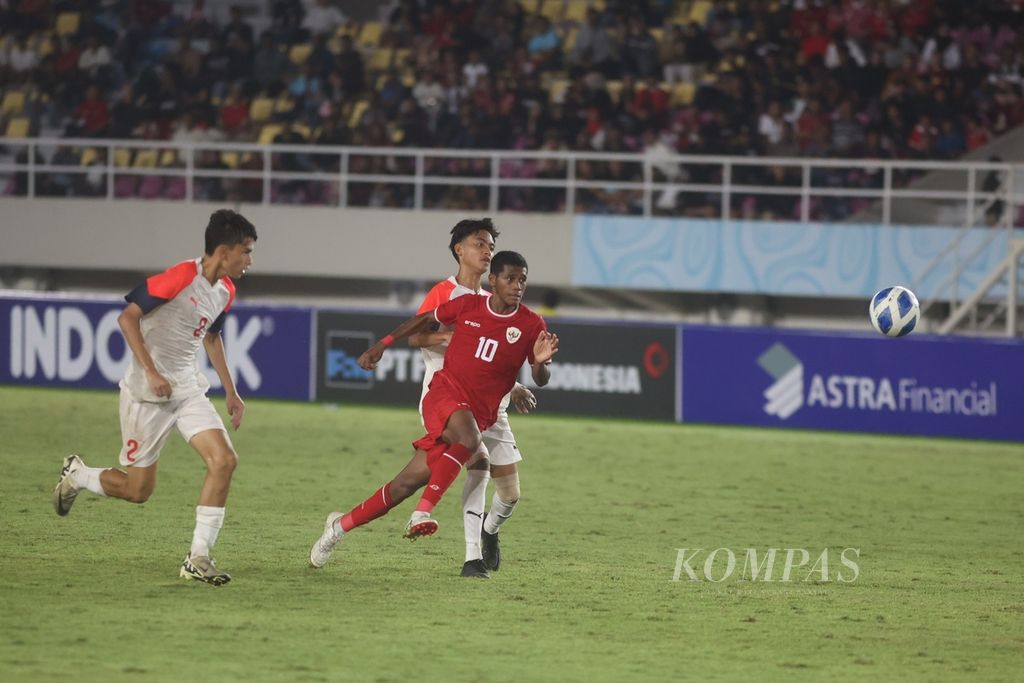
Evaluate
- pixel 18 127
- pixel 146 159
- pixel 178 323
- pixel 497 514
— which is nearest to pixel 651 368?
pixel 497 514

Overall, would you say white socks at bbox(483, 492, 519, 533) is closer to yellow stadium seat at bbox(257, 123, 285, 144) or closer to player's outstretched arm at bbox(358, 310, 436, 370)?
player's outstretched arm at bbox(358, 310, 436, 370)

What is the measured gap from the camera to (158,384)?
831cm

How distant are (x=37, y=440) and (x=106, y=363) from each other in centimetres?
471

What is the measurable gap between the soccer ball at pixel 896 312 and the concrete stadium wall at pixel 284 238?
8186mm

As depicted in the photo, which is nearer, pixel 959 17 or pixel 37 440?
pixel 37 440

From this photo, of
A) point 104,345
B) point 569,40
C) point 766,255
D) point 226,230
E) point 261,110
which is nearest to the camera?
point 226,230

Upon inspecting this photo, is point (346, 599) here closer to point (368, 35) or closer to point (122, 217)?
point (122, 217)

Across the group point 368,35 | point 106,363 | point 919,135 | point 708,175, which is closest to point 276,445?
point 106,363

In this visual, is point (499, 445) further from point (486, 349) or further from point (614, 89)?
point (614, 89)

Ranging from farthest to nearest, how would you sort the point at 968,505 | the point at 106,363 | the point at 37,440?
1. the point at 106,363
2. the point at 37,440
3. the point at 968,505

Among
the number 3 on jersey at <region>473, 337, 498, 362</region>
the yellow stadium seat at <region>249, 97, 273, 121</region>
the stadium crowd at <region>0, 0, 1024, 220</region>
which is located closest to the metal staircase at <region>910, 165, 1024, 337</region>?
the stadium crowd at <region>0, 0, 1024, 220</region>

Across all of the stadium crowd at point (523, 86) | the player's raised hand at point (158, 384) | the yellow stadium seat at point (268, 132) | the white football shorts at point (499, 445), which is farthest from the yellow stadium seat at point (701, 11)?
the player's raised hand at point (158, 384)

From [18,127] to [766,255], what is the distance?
12.3m

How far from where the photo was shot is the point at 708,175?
22.0 metres
